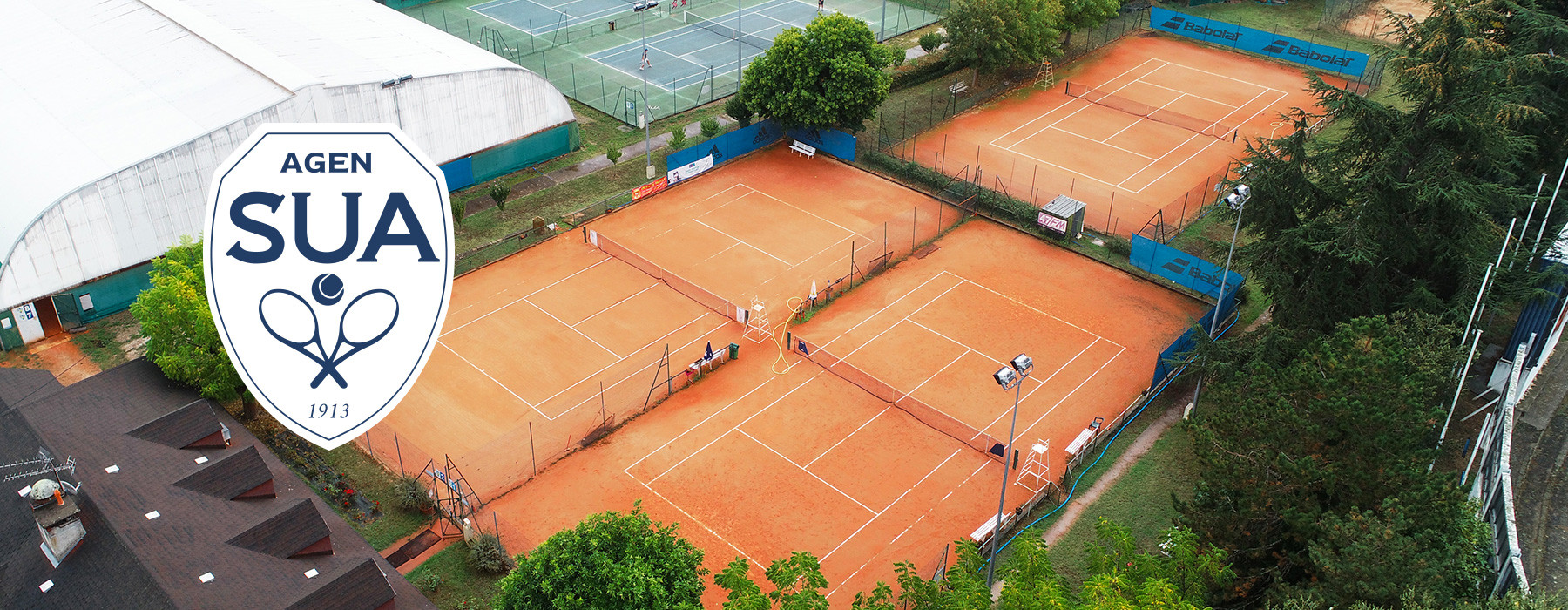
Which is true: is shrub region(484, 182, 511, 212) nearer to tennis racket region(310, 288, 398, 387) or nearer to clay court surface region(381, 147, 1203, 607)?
clay court surface region(381, 147, 1203, 607)

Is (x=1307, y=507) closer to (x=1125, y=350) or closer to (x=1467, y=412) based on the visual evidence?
(x=1467, y=412)

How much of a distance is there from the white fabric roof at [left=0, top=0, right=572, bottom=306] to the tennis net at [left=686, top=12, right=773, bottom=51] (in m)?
19.7

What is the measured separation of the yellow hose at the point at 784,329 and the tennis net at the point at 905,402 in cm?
48

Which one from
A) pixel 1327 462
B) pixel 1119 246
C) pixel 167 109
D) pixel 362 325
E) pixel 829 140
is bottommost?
pixel 1119 246

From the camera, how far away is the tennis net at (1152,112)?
6397 cm

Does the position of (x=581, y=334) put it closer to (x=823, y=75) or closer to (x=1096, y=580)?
(x=823, y=75)

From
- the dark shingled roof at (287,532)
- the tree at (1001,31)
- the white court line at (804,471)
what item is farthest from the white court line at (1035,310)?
the dark shingled roof at (287,532)

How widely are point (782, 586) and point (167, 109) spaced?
3621cm

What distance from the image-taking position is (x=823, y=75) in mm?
57281

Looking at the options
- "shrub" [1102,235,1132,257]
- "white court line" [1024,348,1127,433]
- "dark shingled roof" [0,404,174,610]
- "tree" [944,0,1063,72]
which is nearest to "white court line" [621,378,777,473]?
"white court line" [1024,348,1127,433]

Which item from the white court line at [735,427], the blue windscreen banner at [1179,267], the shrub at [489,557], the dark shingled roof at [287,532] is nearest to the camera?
the dark shingled roof at [287,532]

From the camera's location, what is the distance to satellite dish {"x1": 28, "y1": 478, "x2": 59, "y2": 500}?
2702cm

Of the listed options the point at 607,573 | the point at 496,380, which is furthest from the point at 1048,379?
the point at 607,573

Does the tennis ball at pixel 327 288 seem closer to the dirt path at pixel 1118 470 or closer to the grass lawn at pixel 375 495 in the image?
the grass lawn at pixel 375 495
